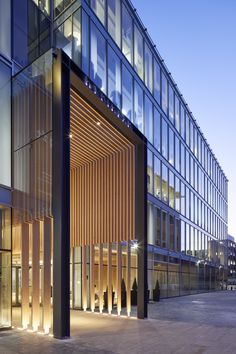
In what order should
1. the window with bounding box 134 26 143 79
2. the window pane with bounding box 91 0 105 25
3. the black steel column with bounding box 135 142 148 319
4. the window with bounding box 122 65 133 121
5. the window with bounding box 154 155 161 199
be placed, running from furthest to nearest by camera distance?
the window with bounding box 154 155 161 199
the window with bounding box 134 26 143 79
the window with bounding box 122 65 133 121
the window pane with bounding box 91 0 105 25
the black steel column with bounding box 135 142 148 319

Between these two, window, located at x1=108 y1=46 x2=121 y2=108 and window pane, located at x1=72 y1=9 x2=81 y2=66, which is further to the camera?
window, located at x1=108 y1=46 x2=121 y2=108

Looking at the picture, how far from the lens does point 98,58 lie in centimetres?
2741

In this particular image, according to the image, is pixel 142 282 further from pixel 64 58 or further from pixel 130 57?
pixel 130 57

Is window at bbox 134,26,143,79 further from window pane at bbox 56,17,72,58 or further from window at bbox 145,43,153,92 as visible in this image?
window pane at bbox 56,17,72,58

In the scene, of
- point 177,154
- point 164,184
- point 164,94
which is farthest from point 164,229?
point 164,94

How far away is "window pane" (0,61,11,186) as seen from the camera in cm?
1738

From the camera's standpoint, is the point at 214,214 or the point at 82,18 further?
the point at 214,214

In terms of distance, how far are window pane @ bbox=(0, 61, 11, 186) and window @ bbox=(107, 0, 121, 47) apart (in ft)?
43.3

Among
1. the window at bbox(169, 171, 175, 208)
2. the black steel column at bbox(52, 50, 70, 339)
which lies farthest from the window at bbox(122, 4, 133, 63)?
the black steel column at bbox(52, 50, 70, 339)

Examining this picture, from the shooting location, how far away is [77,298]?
26.2 metres

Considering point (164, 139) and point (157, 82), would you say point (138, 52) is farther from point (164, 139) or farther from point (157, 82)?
point (164, 139)

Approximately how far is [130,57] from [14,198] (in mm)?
19168

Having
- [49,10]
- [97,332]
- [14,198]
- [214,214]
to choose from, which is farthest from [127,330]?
[214,214]

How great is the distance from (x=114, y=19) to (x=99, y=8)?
8.12 feet
